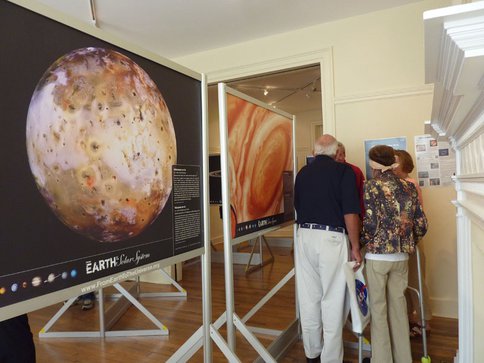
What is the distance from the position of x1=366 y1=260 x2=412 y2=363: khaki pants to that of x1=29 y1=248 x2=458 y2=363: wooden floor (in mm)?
434

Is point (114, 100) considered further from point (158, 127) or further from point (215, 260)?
point (215, 260)

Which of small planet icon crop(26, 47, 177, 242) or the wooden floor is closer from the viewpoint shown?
small planet icon crop(26, 47, 177, 242)

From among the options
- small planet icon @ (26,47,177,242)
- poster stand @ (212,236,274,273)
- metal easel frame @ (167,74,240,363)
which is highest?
small planet icon @ (26,47,177,242)

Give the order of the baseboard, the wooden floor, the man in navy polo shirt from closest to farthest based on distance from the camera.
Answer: the man in navy polo shirt, the wooden floor, the baseboard

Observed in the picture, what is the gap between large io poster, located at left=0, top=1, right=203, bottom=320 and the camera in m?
0.85

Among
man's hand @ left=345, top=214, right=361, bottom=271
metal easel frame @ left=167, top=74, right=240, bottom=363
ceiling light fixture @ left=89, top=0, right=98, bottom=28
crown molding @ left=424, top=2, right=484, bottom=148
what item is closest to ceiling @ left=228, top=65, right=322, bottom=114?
ceiling light fixture @ left=89, top=0, right=98, bottom=28

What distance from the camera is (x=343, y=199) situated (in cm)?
224

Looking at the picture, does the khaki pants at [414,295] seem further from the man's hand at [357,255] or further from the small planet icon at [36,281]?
the small planet icon at [36,281]

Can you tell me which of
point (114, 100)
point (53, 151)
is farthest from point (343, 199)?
point (53, 151)

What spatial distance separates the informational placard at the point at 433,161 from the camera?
3.26 m

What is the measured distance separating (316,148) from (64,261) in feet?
6.09

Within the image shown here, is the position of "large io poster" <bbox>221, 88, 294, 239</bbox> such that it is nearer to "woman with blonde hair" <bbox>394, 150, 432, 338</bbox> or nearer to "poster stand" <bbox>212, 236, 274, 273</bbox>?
"woman with blonde hair" <bbox>394, 150, 432, 338</bbox>

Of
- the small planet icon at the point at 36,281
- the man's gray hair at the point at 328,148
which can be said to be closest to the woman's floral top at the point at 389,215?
the man's gray hair at the point at 328,148

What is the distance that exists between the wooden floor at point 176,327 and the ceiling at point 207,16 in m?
2.92
